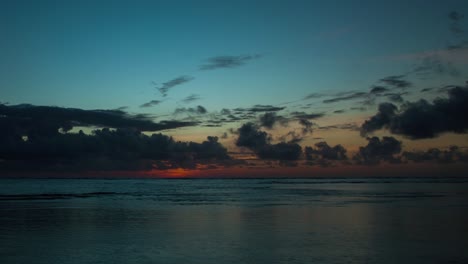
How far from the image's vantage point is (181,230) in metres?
30.0

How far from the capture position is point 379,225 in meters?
31.8

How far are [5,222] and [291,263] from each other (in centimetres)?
2479

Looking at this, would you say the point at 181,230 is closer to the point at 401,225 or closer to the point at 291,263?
the point at 291,263

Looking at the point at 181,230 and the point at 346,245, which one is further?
the point at 181,230

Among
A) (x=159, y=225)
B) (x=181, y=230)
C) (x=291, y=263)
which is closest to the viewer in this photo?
(x=291, y=263)

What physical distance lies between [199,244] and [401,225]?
1545cm

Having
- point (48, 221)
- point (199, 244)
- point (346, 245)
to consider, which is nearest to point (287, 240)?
point (346, 245)

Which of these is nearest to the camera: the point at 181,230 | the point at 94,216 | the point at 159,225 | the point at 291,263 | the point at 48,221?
the point at 291,263

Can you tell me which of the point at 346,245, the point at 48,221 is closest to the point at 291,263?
the point at 346,245

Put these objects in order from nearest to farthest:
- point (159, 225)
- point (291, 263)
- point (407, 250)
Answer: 1. point (291, 263)
2. point (407, 250)
3. point (159, 225)

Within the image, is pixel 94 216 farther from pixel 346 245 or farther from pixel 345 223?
pixel 346 245

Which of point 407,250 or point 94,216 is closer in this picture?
point 407,250

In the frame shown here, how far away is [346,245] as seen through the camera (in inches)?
926

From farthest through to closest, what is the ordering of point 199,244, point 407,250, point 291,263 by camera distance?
1. point 199,244
2. point 407,250
3. point 291,263
